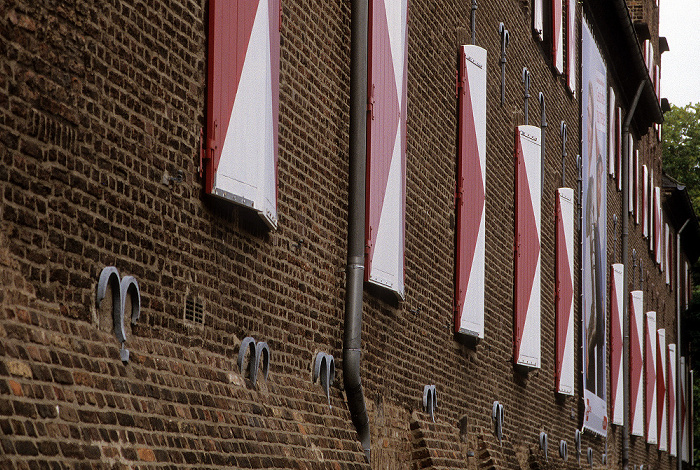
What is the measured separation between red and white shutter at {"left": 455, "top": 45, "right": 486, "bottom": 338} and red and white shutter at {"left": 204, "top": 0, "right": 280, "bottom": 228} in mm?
4173

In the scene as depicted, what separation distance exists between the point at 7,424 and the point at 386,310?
181 inches

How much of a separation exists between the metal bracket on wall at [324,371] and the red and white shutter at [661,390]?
20555 mm

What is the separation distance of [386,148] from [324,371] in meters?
1.73

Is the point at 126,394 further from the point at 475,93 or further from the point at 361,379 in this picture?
the point at 475,93

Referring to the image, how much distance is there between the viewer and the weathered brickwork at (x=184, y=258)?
380 cm

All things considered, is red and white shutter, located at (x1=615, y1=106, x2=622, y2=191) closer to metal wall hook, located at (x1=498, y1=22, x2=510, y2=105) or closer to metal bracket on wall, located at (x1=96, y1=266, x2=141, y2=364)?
metal wall hook, located at (x1=498, y1=22, x2=510, y2=105)

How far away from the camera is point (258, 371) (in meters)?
5.71

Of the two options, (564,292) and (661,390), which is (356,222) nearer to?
(564,292)

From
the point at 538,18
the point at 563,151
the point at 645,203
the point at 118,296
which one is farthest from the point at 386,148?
the point at 645,203

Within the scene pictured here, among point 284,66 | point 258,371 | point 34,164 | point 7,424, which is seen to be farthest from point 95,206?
point 284,66

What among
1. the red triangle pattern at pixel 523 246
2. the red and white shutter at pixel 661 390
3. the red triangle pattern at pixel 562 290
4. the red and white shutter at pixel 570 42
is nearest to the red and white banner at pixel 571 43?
the red and white shutter at pixel 570 42

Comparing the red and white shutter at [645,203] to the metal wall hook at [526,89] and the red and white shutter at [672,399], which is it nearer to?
the red and white shutter at [672,399]

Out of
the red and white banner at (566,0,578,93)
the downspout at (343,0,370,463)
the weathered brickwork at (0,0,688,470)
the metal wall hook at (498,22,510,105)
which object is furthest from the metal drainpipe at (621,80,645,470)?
the downspout at (343,0,370,463)

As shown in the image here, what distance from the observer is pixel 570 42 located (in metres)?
16.1
